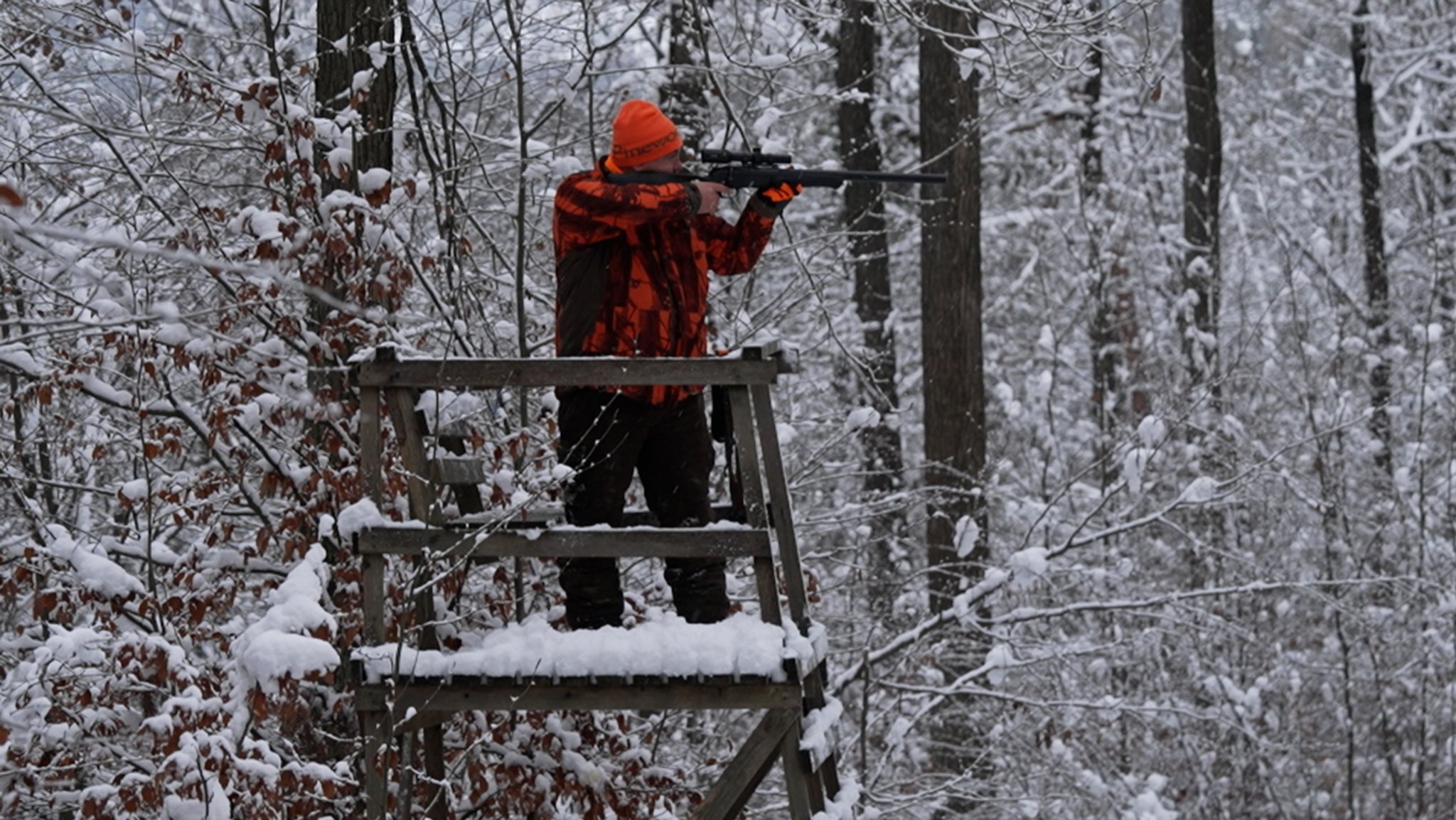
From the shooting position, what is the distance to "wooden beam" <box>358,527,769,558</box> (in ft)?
16.7

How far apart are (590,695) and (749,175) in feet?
5.90

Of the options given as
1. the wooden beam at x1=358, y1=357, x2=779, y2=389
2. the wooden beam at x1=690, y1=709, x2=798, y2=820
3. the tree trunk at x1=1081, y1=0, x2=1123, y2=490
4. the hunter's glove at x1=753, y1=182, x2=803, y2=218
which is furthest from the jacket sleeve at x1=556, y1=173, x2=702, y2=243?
the tree trunk at x1=1081, y1=0, x2=1123, y2=490

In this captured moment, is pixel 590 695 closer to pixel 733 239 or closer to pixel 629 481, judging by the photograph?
pixel 629 481

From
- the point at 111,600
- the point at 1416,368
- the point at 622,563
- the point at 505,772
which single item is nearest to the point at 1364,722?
the point at 1416,368

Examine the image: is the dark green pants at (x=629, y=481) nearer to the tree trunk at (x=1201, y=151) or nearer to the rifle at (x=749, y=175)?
the rifle at (x=749, y=175)

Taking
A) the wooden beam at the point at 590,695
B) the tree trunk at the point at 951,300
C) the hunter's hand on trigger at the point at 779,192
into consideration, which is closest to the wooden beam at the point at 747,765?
the wooden beam at the point at 590,695

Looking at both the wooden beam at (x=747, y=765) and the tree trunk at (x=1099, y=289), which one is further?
the tree trunk at (x=1099, y=289)

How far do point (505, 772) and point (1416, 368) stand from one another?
34.2 feet

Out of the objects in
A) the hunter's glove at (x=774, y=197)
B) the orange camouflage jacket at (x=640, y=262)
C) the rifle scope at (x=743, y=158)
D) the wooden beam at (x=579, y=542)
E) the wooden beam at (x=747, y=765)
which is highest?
the rifle scope at (x=743, y=158)

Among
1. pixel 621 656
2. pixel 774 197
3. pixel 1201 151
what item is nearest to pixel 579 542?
pixel 621 656

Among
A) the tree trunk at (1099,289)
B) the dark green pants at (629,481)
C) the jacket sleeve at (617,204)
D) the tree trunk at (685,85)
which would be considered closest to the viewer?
the jacket sleeve at (617,204)

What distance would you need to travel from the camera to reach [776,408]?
35.3ft

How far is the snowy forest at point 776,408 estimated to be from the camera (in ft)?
18.9

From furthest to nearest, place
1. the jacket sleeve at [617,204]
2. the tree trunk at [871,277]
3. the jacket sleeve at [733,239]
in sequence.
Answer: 1. the tree trunk at [871,277]
2. the jacket sleeve at [733,239]
3. the jacket sleeve at [617,204]
